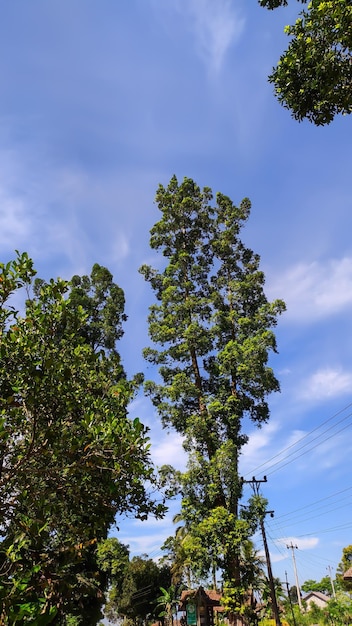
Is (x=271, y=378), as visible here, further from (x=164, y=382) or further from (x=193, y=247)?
(x=193, y=247)

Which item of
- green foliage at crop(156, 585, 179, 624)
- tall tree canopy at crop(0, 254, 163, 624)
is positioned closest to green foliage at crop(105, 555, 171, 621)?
green foliage at crop(156, 585, 179, 624)

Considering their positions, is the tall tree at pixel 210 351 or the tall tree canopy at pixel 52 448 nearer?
the tall tree canopy at pixel 52 448

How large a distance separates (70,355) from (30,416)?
94 centimetres

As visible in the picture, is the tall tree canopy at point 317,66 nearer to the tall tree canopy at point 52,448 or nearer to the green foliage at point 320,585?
the tall tree canopy at point 52,448

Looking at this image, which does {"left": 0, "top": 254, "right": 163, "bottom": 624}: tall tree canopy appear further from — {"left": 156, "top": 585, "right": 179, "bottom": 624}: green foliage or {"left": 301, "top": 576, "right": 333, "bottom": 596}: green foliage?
{"left": 301, "top": 576, "right": 333, "bottom": 596}: green foliage

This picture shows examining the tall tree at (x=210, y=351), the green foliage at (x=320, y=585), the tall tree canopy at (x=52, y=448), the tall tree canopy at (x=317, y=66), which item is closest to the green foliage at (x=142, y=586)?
the tall tree at (x=210, y=351)

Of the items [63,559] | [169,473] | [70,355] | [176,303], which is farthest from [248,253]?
[63,559]

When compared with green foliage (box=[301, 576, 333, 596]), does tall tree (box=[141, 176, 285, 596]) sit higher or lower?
higher

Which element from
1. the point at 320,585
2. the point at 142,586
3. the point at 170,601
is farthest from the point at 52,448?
the point at 320,585

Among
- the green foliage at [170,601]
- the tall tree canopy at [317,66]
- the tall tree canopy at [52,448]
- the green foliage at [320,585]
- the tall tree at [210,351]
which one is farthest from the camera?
the green foliage at [320,585]

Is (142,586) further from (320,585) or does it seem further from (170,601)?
(320,585)

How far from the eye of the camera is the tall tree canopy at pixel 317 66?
5.73m

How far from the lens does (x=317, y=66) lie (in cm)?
592

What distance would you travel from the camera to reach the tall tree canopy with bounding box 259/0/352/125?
573 cm
